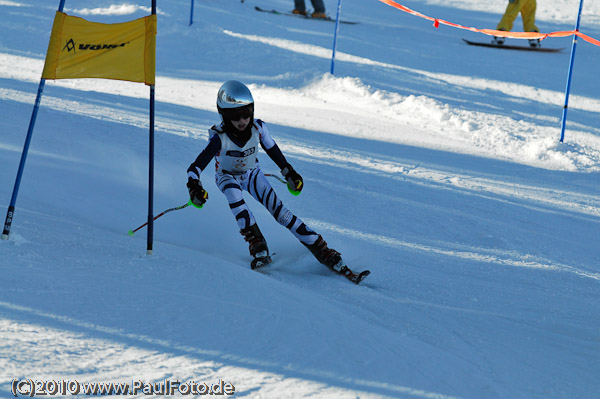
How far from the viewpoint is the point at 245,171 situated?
4.74m

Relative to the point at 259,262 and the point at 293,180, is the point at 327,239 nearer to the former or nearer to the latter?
the point at 293,180

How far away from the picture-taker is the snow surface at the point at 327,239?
9.23ft

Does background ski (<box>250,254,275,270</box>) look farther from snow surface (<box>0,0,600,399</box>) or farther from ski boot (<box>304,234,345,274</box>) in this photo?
ski boot (<box>304,234,345,274</box>)

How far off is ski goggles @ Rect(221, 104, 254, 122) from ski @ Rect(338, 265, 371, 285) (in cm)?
118

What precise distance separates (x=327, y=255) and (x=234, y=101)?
117 centimetres

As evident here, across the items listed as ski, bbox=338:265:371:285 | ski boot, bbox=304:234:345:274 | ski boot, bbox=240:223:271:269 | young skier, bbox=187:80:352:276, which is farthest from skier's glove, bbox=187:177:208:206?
ski, bbox=338:265:371:285

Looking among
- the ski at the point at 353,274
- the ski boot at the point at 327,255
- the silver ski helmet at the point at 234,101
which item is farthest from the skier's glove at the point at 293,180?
the ski at the point at 353,274

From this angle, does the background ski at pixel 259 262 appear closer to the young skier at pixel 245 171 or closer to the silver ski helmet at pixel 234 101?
the young skier at pixel 245 171

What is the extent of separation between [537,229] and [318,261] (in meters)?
2.22

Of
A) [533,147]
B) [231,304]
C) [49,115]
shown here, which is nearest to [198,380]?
[231,304]

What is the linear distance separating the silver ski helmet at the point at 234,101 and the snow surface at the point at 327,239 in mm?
945

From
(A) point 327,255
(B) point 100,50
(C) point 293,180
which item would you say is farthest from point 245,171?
(B) point 100,50

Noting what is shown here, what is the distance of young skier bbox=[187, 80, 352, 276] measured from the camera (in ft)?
14.6

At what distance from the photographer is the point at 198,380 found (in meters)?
2.54
